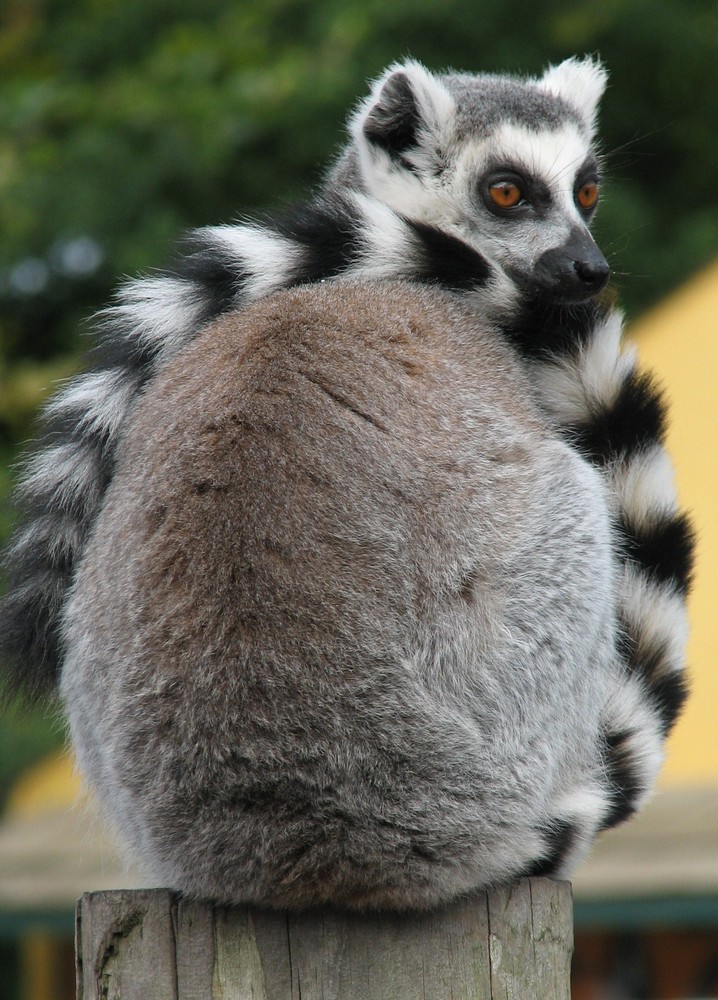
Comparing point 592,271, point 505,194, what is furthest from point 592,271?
point 505,194

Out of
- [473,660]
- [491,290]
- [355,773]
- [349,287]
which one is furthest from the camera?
[491,290]

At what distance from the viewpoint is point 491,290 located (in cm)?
308

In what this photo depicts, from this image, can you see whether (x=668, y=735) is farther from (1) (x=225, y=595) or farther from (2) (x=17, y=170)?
(2) (x=17, y=170)

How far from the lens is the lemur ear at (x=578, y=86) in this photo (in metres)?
3.75

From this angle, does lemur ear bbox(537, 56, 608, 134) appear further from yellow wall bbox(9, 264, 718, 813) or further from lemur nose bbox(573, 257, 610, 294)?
yellow wall bbox(9, 264, 718, 813)

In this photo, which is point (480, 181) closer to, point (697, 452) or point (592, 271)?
point (592, 271)

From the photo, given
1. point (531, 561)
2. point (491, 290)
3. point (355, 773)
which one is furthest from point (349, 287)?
point (355, 773)

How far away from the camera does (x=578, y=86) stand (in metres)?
3.81

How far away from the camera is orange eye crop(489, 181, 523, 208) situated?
10.9 ft

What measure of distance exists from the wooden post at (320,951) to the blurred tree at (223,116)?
206 inches

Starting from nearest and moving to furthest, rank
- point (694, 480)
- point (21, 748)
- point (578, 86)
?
point (578, 86) < point (694, 480) < point (21, 748)

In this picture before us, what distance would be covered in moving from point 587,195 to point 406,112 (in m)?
0.55

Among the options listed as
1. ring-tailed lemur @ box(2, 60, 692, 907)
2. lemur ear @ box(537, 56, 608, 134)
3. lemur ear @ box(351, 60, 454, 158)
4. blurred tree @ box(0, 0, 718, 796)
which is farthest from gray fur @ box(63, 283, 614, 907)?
blurred tree @ box(0, 0, 718, 796)

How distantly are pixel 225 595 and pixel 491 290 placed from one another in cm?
119
